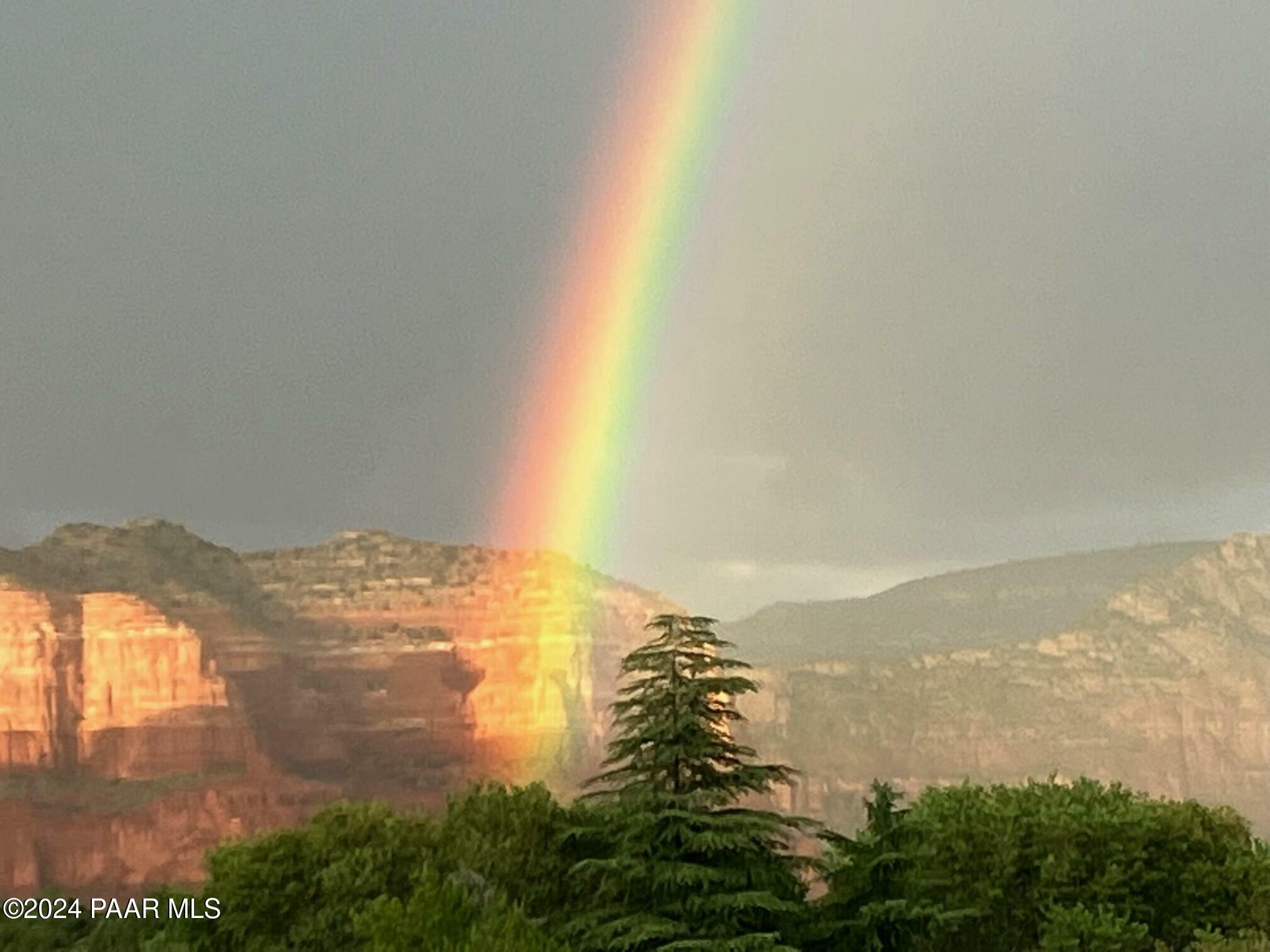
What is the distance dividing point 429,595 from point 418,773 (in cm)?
3935

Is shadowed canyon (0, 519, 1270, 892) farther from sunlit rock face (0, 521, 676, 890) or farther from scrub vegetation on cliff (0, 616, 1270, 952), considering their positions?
scrub vegetation on cliff (0, 616, 1270, 952)

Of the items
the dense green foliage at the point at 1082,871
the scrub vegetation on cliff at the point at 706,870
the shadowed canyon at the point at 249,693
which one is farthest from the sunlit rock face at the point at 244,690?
the dense green foliage at the point at 1082,871

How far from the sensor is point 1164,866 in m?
32.2

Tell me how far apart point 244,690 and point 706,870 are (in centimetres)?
14951

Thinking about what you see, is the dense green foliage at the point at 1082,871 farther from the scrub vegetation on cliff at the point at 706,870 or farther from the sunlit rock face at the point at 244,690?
the sunlit rock face at the point at 244,690

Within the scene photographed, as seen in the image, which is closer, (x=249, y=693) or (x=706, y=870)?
(x=706, y=870)

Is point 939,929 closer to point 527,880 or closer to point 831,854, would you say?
point 831,854

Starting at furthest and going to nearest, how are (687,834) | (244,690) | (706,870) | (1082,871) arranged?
1. (244,690)
2. (1082,871)
3. (687,834)
4. (706,870)

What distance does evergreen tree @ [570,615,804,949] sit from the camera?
77.0ft

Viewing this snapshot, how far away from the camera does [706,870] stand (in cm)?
2348

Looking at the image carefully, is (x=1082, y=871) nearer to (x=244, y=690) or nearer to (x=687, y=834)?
(x=687, y=834)

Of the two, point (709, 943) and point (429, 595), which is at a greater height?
point (429, 595)

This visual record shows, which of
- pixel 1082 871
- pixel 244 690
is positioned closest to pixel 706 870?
pixel 1082 871

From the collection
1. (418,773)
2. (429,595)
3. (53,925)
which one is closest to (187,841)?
(418,773)
